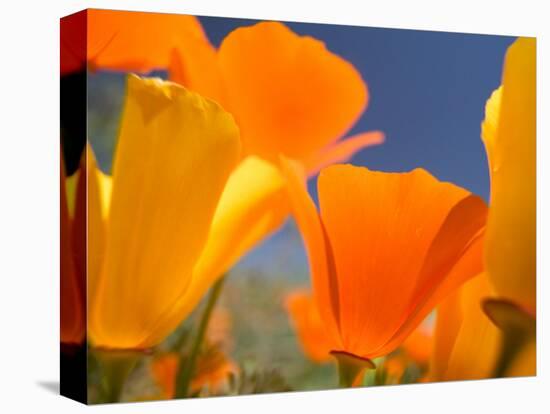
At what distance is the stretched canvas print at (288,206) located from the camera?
399 centimetres

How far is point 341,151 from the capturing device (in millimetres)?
4387

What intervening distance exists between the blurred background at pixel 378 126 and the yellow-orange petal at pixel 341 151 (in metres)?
0.02

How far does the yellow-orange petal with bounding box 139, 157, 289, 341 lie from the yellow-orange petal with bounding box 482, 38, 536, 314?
31.8 inches

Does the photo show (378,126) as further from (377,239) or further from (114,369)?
(114,369)

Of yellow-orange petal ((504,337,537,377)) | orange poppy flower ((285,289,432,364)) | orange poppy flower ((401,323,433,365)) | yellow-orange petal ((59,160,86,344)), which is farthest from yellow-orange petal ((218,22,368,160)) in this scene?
yellow-orange petal ((504,337,537,377))

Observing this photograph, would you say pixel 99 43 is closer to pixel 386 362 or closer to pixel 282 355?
pixel 282 355

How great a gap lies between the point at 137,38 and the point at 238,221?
26.2 inches

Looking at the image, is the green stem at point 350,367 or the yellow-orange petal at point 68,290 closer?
the yellow-orange petal at point 68,290

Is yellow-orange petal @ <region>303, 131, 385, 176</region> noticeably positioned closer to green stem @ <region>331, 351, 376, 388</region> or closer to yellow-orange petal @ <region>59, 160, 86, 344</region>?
green stem @ <region>331, 351, 376, 388</region>

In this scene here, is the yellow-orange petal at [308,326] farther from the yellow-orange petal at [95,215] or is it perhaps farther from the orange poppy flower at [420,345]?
the yellow-orange petal at [95,215]

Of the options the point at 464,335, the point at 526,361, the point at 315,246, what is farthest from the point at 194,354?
the point at 526,361

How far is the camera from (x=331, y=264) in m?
4.27

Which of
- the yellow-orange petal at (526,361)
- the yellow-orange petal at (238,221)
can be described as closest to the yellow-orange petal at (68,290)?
the yellow-orange petal at (238,221)

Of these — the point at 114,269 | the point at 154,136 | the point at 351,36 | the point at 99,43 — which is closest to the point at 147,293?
the point at 114,269
